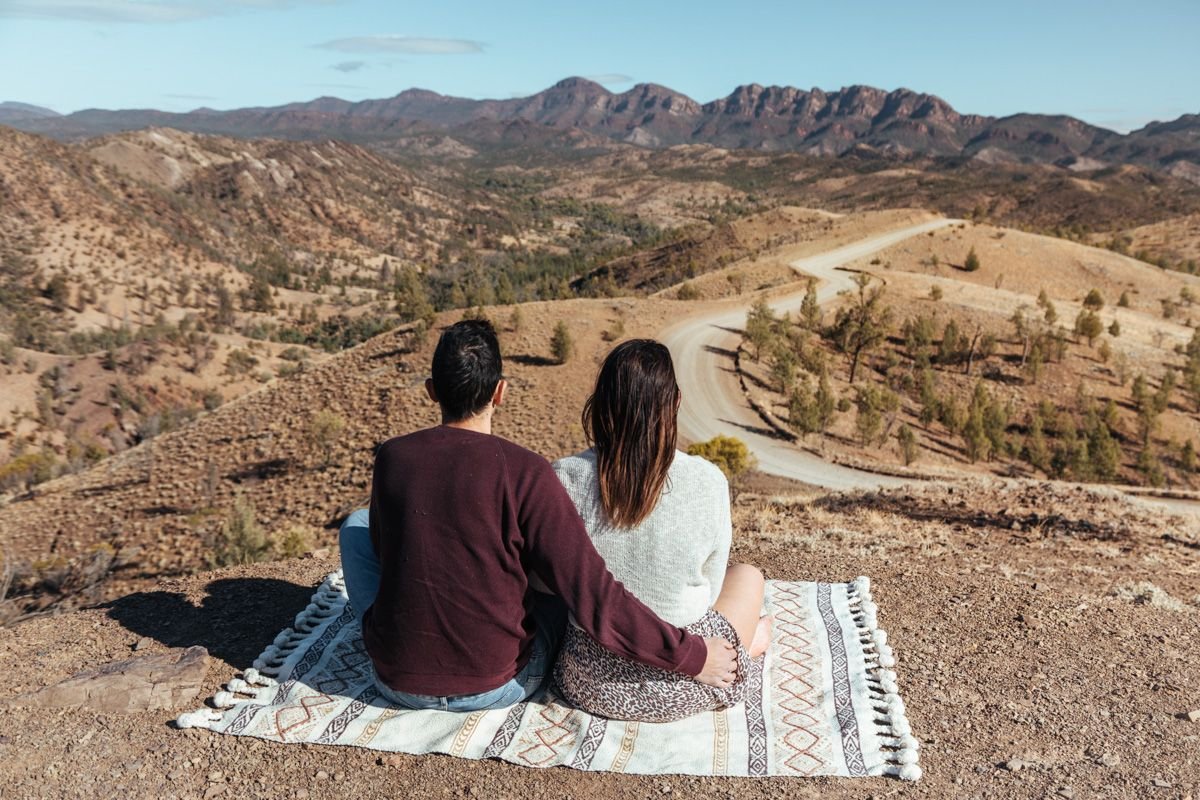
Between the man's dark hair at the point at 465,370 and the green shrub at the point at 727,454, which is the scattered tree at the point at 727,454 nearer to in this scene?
the green shrub at the point at 727,454

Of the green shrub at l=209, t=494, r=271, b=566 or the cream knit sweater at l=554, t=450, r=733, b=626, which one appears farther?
the green shrub at l=209, t=494, r=271, b=566

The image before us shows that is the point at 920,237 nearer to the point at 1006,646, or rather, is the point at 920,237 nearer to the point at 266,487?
the point at 266,487

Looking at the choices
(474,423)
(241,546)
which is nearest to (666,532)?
(474,423)

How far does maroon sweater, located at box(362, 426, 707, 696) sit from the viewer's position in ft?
10.1

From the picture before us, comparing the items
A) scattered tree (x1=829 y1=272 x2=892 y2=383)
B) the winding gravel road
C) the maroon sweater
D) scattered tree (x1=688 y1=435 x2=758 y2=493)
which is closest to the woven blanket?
the maroon sweater

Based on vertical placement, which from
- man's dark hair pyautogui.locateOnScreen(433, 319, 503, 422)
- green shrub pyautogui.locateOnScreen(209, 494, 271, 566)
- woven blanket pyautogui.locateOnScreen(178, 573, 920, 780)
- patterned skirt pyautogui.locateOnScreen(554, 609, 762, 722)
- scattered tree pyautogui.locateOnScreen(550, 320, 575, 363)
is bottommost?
green shrub pyautogui.locateOnScreen(209, 494, 271, 566)

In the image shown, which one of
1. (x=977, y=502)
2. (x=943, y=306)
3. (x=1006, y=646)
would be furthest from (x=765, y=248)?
(x=1006, y=646)

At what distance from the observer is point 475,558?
3.16 m

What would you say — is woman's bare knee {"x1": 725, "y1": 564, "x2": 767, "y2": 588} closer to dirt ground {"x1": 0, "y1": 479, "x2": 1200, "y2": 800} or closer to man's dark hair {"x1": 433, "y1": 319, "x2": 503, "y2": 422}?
dirt ground {"x1": 0, "y1": 479, "x2": 1200, "y2": 800}

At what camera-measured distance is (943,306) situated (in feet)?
108

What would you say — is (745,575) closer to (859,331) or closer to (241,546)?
(241,546)

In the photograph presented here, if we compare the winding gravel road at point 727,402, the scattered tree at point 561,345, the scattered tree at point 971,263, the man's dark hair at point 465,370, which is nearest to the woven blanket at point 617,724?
the man's dark hair at point 465,370

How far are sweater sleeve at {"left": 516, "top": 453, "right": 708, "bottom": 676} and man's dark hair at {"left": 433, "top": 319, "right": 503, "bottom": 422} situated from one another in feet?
1.35

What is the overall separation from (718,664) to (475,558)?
1.24 metres
